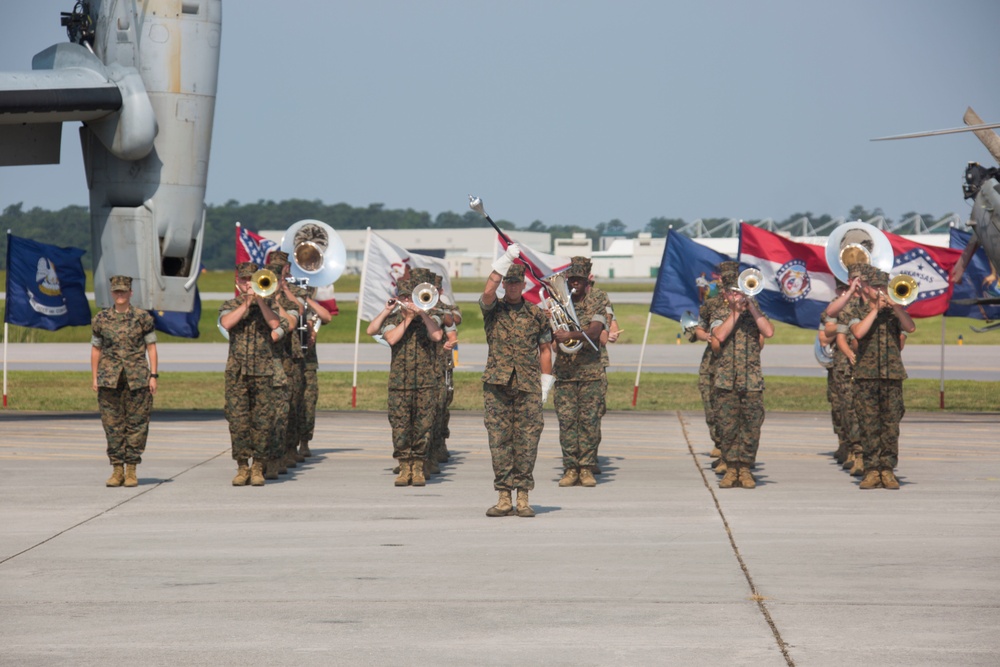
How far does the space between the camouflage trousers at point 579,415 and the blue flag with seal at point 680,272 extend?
744 cm

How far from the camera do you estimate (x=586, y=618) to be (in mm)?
7516

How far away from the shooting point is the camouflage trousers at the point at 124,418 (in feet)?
41.5

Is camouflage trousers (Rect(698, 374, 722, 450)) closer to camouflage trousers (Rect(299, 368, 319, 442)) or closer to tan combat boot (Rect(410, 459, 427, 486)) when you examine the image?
tan combat boot (Rect(410, 459, 427, 486))

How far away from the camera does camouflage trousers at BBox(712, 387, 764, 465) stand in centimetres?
1284

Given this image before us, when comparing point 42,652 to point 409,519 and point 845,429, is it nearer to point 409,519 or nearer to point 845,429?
point 409,519

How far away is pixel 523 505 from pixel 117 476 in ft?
14.6

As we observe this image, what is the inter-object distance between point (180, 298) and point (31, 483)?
6988 millimetres

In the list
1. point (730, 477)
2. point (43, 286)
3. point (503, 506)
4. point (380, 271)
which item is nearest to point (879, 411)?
point (730, 477)

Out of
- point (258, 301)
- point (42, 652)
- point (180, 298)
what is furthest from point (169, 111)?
point (42, 652)

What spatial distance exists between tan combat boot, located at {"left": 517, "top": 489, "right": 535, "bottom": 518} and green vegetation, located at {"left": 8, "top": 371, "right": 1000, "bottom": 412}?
36.5 feet

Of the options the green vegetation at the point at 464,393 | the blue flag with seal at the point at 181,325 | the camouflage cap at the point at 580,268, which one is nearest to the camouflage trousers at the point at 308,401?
the camouflage cap at the point at 580,268

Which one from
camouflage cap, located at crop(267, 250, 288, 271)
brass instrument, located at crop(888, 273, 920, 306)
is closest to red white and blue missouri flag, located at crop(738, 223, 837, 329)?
brass instrument, located at crop(888, 273, 920, 306)

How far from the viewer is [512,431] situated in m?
11.1

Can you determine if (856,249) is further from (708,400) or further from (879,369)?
(708,400)
